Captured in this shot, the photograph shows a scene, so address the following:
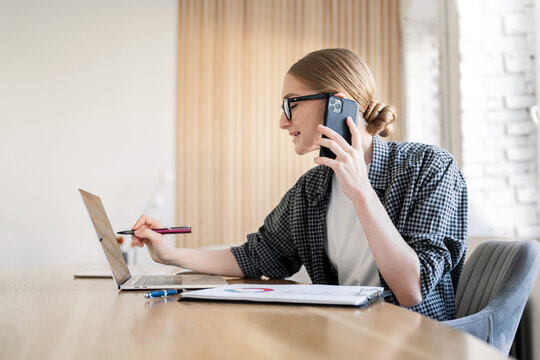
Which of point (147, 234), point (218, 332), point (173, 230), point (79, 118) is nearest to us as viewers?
point (218, 332)

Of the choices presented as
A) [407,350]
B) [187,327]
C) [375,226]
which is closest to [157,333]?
[187,327]

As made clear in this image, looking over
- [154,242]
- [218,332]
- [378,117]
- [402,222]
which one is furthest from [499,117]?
[218,332]

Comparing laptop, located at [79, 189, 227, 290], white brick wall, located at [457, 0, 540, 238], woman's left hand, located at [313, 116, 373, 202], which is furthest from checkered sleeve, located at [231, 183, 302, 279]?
white brick wall, located at [457, 0, 540, 238]

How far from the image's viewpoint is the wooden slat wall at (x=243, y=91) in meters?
4.25

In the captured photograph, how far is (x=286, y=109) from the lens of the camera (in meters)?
1.55

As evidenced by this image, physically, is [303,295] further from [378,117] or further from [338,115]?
[378,117]

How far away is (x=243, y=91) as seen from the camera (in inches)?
173

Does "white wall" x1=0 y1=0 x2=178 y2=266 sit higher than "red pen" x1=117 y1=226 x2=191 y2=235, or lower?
higher

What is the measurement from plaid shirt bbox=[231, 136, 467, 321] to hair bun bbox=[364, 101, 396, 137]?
4 cm

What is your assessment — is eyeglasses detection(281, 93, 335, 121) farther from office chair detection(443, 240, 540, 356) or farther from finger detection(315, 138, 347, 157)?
office chair detection(443, 240, 540, 356)

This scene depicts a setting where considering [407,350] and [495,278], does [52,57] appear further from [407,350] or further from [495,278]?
[407,350]

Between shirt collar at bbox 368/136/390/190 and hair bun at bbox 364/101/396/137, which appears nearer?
shirt collar at bbox 368/136/390/190

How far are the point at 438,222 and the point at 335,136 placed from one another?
0.31 metres

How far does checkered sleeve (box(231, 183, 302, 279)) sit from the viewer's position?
5.41 ft
